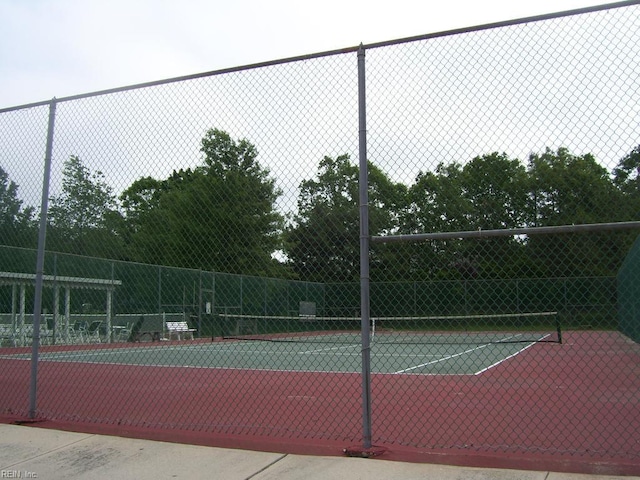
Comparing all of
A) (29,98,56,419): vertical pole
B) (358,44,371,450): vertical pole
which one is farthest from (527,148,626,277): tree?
(29,98,56,419): vertical pole

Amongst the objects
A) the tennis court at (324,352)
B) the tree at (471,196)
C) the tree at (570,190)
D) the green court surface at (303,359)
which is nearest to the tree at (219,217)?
the tree at (471,196)

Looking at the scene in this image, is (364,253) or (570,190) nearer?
(364,253)

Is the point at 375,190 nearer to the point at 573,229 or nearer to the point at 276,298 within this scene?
the point at 573,229

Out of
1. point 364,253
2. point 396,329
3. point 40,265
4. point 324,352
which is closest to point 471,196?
point 364,253

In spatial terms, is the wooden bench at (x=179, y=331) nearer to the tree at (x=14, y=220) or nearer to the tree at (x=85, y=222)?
the tree at (x=85, y=222)

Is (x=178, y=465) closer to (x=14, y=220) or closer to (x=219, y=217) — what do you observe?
(x=219, y=217)

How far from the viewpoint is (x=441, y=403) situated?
7.66 m

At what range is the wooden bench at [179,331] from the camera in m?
20.2

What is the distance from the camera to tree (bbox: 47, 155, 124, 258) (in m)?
8.27

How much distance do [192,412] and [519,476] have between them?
4.01 meters

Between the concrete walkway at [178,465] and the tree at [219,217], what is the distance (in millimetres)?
2644

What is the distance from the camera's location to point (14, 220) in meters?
7.50

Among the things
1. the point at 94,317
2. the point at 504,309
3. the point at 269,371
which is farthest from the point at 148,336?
the point at 504,309

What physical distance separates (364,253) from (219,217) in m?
2.79
